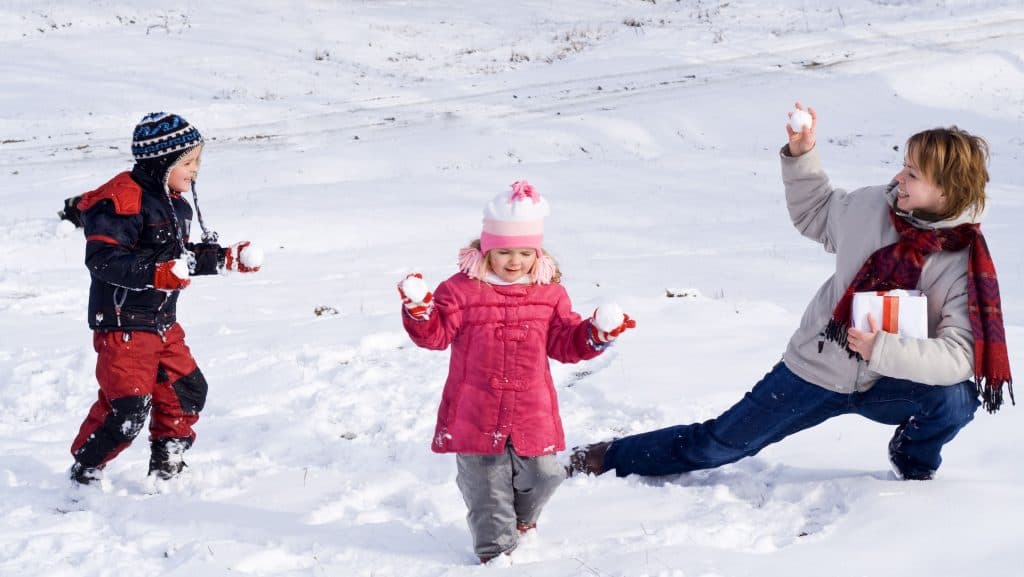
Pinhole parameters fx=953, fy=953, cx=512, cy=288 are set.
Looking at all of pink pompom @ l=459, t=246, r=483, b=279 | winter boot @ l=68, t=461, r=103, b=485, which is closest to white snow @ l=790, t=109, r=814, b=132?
pink pompom @ l=459, t=246, r=483, b=279

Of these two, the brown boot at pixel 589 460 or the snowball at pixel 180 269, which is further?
the brown boot at pixel 589 460

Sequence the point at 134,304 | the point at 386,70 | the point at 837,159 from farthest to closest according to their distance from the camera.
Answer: the point at 386,70 → the point at 837,159 → the point at 134,304

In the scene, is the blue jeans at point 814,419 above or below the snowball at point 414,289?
below

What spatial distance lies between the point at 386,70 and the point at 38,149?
23.9ft

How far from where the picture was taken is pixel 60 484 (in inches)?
194

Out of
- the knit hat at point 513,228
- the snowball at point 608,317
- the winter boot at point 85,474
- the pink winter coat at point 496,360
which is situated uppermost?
the knit hat at point 513,228

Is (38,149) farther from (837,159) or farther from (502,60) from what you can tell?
(837,159)

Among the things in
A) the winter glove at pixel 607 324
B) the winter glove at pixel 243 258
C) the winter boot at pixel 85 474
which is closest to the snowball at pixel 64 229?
the winter boot at pixel 85 474

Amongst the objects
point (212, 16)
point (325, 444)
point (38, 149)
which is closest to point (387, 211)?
point (325, 444)

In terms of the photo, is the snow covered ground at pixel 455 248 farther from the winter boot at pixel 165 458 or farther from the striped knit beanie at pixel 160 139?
the striped knit beanie at pixel 160 139

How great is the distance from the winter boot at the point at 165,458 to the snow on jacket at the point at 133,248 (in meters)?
0.63

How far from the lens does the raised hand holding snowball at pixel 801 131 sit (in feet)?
13.0

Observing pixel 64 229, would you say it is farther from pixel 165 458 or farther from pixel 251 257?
pixel 251 257

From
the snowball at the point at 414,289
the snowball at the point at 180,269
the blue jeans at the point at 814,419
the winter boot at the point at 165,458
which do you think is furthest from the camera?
the winter boot at the point at 165,458
